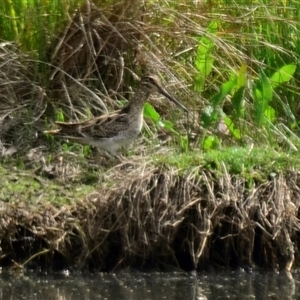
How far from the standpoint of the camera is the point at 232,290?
7578mm

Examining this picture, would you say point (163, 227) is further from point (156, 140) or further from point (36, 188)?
point (156, 140)

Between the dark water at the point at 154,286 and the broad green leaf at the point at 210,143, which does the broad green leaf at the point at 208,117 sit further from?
the dark water at the point at 154,286

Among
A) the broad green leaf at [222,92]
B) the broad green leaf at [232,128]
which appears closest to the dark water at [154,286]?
the broad green leaf at [232,128]

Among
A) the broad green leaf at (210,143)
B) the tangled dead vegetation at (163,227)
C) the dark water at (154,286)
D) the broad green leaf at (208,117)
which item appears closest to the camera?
the dark water at (154,286)

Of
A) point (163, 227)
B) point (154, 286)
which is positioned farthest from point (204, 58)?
point (154, 286)

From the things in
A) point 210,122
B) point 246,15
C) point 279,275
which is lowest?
point 279,275

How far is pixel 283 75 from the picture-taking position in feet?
31.4

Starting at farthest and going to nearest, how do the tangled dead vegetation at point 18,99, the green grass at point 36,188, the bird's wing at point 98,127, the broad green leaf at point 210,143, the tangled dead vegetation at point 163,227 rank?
the tangled dead vegetation at point 18,99 < the broad green leaf at point 210,143 < the bird's wing at point 98,127 < the green grass at point 36,188 < the tangled dead vegetation at point 163,227

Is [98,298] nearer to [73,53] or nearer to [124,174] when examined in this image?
[124,174]

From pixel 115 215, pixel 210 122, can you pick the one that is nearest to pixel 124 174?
pixel 115 215

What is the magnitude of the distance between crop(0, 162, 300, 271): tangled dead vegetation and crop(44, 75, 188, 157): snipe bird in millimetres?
723

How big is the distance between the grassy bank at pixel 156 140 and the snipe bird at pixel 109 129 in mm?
145

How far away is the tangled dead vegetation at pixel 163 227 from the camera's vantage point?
309 inches

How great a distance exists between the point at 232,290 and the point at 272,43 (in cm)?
319
